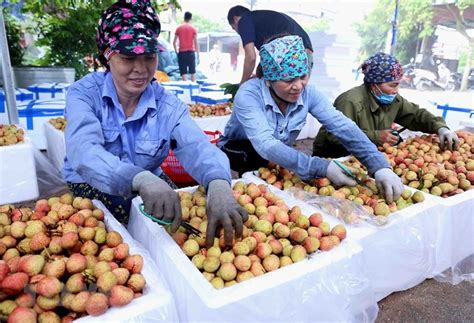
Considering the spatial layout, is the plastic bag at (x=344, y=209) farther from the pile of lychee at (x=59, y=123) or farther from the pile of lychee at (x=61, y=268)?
the pile of lychee at (x=59, y=123)

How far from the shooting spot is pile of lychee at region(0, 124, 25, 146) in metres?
3.03

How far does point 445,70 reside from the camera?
34.3 feet

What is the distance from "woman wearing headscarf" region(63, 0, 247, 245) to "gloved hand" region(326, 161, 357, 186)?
64cm

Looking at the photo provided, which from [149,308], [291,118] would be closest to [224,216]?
[149,308]

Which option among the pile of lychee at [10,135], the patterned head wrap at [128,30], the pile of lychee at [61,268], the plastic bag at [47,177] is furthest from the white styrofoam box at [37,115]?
the pile of lychee at [61,268]

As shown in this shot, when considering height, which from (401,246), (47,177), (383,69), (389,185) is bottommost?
(47,177)

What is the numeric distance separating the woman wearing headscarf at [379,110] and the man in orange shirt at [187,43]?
21.7 ft

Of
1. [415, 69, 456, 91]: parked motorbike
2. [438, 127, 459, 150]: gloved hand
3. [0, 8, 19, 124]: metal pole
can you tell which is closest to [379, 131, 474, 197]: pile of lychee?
[438, 127, 459, 150]: gloved hand

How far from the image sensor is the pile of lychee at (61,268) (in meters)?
0.98

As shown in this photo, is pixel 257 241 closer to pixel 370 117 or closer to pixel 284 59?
pixel 284 59

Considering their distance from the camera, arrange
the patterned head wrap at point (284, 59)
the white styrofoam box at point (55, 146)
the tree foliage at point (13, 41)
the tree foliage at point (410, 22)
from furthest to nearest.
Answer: the tree foliage at point (410, 22), the tree foliage at point (13, 41), the white styrofoam box at point (55, 146), the patterned head wrap at point (284, 59)

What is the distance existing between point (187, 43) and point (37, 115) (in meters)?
5.06

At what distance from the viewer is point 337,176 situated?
73.7 inches

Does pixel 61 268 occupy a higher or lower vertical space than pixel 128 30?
lower
